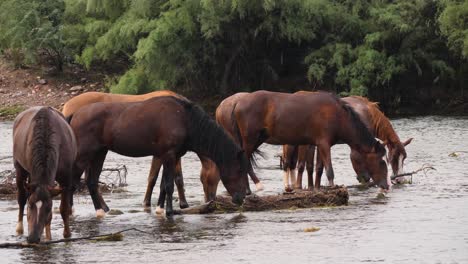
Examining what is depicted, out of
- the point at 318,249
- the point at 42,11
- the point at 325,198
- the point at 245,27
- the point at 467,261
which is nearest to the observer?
the point at 467,261

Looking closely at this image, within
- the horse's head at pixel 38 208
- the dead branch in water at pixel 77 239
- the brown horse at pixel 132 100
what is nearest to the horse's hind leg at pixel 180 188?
the brown horse at pixel 132 100

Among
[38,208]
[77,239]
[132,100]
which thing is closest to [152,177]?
[132,100]

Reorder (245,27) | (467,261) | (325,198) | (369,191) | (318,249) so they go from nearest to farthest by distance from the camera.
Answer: (467,261) → (318,249) → (325,198) → (369,191) → (245,27)

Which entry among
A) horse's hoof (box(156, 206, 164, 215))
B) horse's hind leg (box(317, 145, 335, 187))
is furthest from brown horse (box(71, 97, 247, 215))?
horse's hind leg (box(317, 145, 335, 187))

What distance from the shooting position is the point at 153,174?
15570 mm

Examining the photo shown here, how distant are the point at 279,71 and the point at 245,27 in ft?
11.5

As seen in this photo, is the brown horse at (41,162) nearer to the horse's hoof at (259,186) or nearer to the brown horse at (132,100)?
the brown horse at (132,100)

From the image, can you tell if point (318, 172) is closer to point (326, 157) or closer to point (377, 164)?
point (326, 157)

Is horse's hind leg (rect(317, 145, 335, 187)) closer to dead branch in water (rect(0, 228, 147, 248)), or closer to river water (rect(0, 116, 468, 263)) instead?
river water (rect(0, 116, 468, 263))

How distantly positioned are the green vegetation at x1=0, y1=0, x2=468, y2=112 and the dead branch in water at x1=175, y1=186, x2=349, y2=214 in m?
26.1

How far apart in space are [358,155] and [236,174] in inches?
160

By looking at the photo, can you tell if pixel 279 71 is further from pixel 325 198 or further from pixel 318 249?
pixel 318 249

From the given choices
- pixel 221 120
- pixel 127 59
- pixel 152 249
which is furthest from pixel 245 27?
pixel 152 249

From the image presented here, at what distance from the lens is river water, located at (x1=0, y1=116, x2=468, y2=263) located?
11320mm
